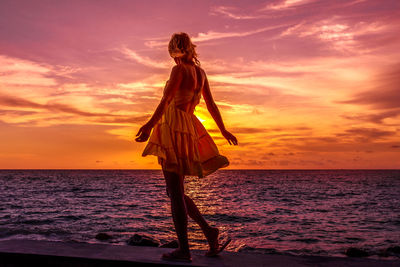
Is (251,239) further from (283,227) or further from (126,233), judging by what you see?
(126,233)

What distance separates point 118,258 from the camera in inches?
127

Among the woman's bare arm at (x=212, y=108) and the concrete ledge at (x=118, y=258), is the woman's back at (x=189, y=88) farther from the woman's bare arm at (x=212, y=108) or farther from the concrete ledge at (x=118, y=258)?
the concrete ledge at (x=118, y=258)

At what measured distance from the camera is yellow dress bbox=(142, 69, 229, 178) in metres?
3.46

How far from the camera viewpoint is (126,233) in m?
16.1

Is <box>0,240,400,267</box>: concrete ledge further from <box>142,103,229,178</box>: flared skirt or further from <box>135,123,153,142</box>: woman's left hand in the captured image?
<box>135,123,153,142</box>: woman's left hand

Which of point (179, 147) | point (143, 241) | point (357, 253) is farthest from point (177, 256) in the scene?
point (357, 253)

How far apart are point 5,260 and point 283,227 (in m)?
16.3

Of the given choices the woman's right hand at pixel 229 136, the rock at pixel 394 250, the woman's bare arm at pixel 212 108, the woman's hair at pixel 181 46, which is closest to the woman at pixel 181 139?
the woman's hair at pixel 181 46

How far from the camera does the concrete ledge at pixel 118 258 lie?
3.21 m

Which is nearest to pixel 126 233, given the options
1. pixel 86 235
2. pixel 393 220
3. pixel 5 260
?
pixel 86 235

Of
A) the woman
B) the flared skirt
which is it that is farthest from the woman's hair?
the flared skirt

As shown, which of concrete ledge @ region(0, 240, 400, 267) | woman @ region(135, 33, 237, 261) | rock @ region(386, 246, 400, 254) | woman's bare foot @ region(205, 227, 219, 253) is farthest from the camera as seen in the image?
rock @ region(386, 246, 400, 254)

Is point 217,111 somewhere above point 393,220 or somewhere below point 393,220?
above

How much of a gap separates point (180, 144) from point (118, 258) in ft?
3.90
